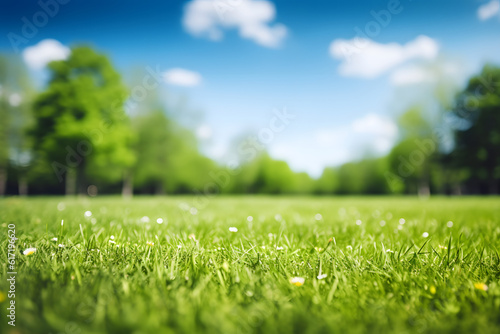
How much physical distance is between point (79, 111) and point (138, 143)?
37.8 ft

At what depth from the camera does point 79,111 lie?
14266 mm

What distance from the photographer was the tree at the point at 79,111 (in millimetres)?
13922

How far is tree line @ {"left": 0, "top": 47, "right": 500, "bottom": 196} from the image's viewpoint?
14227 mm

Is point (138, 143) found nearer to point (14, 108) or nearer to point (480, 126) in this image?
point (14, 108)

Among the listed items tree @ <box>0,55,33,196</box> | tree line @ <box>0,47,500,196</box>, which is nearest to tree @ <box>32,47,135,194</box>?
tree line @ <box>0,47,500,196</box>

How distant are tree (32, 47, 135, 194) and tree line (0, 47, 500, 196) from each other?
5 centimetres

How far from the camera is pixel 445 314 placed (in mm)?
1140

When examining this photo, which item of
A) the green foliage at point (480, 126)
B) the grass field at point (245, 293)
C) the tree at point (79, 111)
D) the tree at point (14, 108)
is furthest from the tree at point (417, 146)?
the tree at point (14, 108)

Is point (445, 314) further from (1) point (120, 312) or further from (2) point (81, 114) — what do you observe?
(2) point (81, 114)

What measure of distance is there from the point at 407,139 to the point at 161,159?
25.1 metres

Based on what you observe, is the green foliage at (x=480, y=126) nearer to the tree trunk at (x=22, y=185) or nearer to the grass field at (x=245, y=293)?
the grass field at (x=245, y=293)

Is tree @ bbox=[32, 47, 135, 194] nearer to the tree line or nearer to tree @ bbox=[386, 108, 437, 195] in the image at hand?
the tree line

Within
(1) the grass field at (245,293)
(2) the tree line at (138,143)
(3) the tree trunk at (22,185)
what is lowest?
(3) the tree trunk at (22,185)

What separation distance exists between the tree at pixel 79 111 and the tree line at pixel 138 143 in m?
0.05
